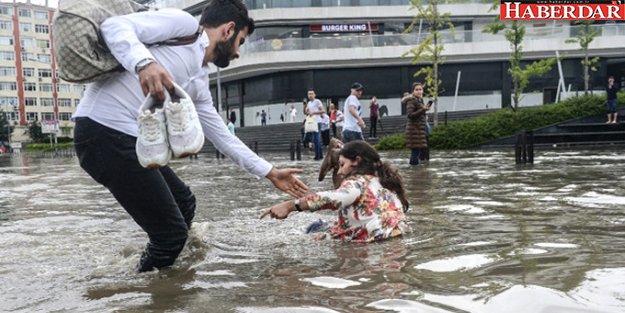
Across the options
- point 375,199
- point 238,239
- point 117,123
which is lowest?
point 238,239

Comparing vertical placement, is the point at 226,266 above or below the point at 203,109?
below

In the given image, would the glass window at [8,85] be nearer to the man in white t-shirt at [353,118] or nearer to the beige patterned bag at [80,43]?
the man in white t-shirt at [353,118]

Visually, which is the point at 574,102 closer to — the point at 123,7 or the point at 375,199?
the point at 375,199

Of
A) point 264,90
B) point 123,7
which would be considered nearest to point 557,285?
point 123,7

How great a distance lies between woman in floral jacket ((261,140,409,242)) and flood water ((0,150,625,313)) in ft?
0.54

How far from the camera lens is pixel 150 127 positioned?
2.87m

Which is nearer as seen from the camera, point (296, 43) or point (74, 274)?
point (74, 274)

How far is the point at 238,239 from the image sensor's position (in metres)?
5.03

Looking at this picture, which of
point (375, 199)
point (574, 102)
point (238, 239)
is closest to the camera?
point (375, 199)

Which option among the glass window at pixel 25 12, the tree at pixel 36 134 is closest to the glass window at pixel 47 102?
the glass window at pixel 25 12

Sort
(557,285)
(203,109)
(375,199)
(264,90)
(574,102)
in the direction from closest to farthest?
(557,285), (203,109), (375,199), (574,102), (264,90)

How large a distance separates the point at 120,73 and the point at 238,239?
2165 mm

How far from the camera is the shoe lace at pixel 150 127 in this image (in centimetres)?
287

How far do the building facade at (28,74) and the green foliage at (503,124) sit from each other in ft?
288
